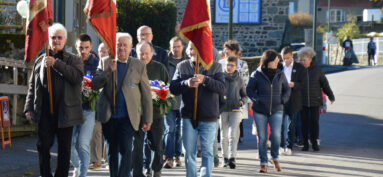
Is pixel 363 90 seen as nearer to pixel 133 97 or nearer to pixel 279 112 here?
pixel 279 112

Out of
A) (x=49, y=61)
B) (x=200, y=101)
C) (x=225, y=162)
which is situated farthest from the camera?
(x=225, y=162)

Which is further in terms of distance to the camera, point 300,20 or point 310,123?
point 300,20

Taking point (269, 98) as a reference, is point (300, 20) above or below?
above

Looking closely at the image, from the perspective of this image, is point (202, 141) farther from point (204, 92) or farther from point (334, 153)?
point (334, 153)

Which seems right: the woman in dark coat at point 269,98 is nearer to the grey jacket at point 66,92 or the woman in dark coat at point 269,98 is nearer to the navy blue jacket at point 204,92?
the navy blue jacket at point 204,92

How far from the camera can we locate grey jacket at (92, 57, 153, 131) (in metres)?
7.33

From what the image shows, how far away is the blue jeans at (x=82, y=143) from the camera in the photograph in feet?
26.9

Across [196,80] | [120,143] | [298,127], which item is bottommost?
[298,127]

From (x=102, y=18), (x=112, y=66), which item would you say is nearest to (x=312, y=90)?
(x=102, y=18)

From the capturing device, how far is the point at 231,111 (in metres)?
10.2

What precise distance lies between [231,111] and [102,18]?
326 cm

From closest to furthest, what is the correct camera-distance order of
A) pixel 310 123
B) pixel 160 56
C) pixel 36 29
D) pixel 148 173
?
1. pixel 36 29
2. pixel 148 173
3. pixel 160 56
4. pixel 310 123

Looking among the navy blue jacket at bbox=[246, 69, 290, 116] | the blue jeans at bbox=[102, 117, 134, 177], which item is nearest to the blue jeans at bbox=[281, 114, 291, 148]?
the navy blue jacket at bbox=[246, 69, 290, 116]

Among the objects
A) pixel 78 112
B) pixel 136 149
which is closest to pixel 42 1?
pixel 78 112
